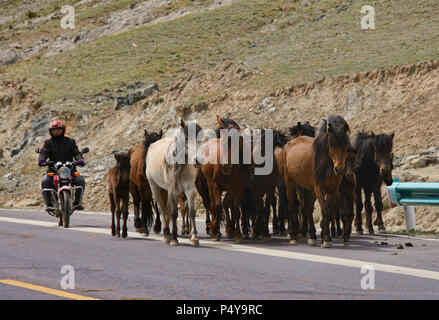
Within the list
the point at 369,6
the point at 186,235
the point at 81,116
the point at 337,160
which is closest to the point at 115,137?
the point at 81,116

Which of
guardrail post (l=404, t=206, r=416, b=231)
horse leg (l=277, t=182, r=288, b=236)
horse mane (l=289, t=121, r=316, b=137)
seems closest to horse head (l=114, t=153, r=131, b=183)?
horse leg (l=277, t=182, r=288, b=236)

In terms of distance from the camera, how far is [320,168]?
49.3 feet

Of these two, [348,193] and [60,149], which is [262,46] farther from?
Result: [348,193]

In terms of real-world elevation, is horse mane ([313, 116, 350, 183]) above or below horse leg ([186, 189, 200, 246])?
above

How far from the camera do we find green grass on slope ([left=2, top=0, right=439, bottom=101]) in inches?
1476

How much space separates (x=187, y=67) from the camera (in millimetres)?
50719

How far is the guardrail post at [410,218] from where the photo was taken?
18.1 metres

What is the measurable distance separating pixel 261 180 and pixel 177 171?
77.7 inches

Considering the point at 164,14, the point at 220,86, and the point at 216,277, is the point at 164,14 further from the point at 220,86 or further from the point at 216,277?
the point at 216,277

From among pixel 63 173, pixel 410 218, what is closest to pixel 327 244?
pixel 410 218

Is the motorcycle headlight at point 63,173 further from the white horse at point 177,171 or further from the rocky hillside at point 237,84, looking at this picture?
the rocky hillside at point 237,84

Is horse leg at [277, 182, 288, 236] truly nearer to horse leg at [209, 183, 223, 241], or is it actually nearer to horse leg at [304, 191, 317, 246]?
horse leg at [304, 191, 317, 246]

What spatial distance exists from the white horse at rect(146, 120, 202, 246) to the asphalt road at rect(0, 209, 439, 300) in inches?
18.4

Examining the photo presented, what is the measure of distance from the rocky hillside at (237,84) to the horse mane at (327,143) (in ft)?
14.9
